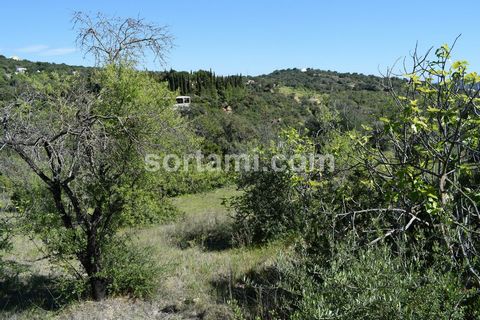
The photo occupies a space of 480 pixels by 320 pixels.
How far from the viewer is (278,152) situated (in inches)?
326

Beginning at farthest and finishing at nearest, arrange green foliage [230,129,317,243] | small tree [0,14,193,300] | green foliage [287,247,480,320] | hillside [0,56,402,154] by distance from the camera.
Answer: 1. hillside [0,56,402,154]
2. green foliage [230,129,317,243]
3. small tree [0,14,193,300]
4. green foliage [287,247,480,320]

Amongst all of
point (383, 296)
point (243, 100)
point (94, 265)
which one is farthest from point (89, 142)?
point (243, 100)

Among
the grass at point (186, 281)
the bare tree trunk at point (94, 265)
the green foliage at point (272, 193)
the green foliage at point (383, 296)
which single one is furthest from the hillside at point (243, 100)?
the green foliage at point (383, 296)

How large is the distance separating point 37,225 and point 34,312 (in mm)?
1270

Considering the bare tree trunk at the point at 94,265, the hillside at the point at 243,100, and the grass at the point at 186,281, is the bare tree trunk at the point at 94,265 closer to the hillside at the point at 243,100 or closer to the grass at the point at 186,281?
the grass at the point at 186,281

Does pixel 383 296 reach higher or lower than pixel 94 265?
higher

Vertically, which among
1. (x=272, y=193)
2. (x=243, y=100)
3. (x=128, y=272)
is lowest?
(x=128, y=272)

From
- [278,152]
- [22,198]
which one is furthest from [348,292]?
[278,152]

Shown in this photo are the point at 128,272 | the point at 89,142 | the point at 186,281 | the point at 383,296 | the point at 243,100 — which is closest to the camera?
the point at 383,296

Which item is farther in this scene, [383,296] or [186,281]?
[186,281]

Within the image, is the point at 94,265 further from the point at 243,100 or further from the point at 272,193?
the point at 243,100

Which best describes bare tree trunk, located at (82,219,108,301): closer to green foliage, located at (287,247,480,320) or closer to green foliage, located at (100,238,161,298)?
green foliage, located at (100,238,161,298)

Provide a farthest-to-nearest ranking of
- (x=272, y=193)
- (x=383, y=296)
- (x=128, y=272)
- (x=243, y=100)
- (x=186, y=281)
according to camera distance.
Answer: (x=243, y=100) → (x=272, y=193) → (x=186, y=281) → (x=128, y=272) → (x=383, y=296)

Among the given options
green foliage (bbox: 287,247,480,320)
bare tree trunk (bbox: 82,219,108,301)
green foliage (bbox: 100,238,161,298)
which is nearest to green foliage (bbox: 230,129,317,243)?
green foliage (bbox: 100,238,161,298)
